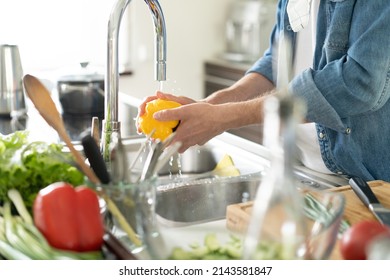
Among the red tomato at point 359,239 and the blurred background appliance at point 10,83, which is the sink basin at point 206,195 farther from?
the blurred background appliance at point 10,83

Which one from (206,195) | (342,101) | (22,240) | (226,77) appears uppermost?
(342,101)

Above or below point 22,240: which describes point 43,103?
above

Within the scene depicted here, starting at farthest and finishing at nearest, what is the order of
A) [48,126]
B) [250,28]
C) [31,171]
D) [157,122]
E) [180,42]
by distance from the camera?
[180,42]
[250,28]
[48,126]
[157,122]
[31,171]

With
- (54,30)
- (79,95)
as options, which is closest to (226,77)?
(54,30)

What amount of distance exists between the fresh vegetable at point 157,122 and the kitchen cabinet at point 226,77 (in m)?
2.12

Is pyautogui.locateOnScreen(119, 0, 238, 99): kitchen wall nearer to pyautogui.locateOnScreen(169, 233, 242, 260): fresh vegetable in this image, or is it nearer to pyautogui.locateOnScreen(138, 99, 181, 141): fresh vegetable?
pyautogui.locateOnScreen(138, 99, 181, 141): fresh vegetable

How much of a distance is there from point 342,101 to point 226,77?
8.13 feet

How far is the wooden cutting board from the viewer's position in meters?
1.05

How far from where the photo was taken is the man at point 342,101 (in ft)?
4.36

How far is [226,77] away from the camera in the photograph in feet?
12.6

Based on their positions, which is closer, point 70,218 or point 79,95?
point 70,218

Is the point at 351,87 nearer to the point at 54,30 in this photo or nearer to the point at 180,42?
the point at 54,30

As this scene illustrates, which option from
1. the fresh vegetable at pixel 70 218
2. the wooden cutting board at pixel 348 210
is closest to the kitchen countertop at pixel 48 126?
the wooden cutting board at pixel 348 210
